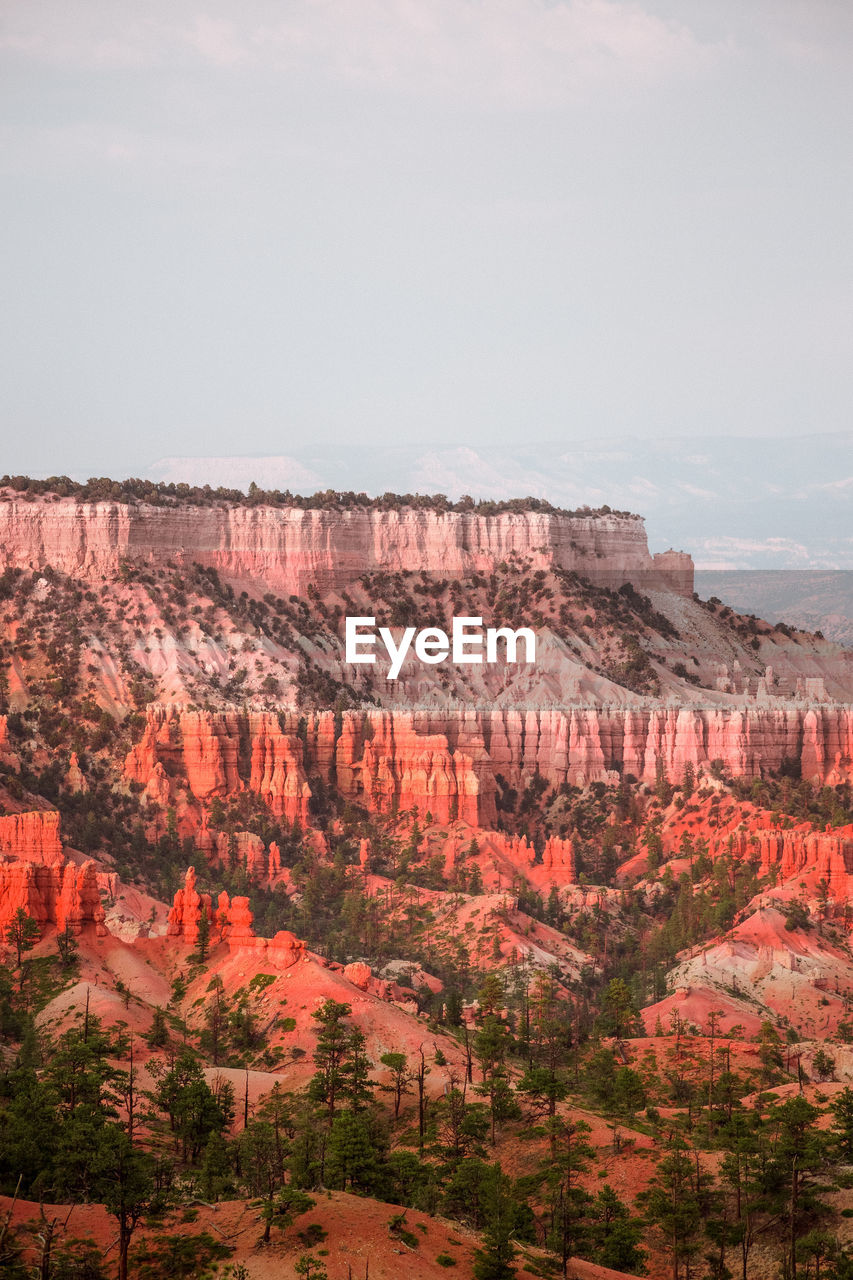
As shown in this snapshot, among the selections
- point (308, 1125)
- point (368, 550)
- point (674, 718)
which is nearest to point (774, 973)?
point (308, 1125)

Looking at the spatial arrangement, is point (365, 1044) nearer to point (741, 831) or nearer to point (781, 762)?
point (741, 831)

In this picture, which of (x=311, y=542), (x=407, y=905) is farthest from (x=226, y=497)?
(x=407, y=905)

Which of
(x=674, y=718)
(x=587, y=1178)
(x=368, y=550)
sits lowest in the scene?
(x=587, y=1178)

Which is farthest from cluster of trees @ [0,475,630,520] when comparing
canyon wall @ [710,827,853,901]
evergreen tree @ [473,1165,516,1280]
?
evergreen tree @ [473,1165,516,1280]

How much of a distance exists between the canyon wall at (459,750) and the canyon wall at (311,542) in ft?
60.3

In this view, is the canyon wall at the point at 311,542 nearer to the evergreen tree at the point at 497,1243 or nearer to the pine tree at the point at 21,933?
the pine tree at the point at 21,933

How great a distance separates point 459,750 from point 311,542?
86.1ft

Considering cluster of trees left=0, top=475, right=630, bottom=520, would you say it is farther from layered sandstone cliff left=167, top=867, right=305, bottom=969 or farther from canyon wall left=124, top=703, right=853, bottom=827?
layered sandstone cliff left=167, top=867, right=305, bottom=969

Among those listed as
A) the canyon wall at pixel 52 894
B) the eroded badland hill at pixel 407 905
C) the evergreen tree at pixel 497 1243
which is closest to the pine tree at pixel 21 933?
Answer: the eroded badland hill at pixel 407 905

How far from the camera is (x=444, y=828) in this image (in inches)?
4985

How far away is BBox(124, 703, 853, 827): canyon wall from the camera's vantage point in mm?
127000

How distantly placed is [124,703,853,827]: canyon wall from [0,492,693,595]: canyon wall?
1837 centimetres

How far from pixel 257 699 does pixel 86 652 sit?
11.3m

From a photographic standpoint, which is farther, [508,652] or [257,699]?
[508,652]
